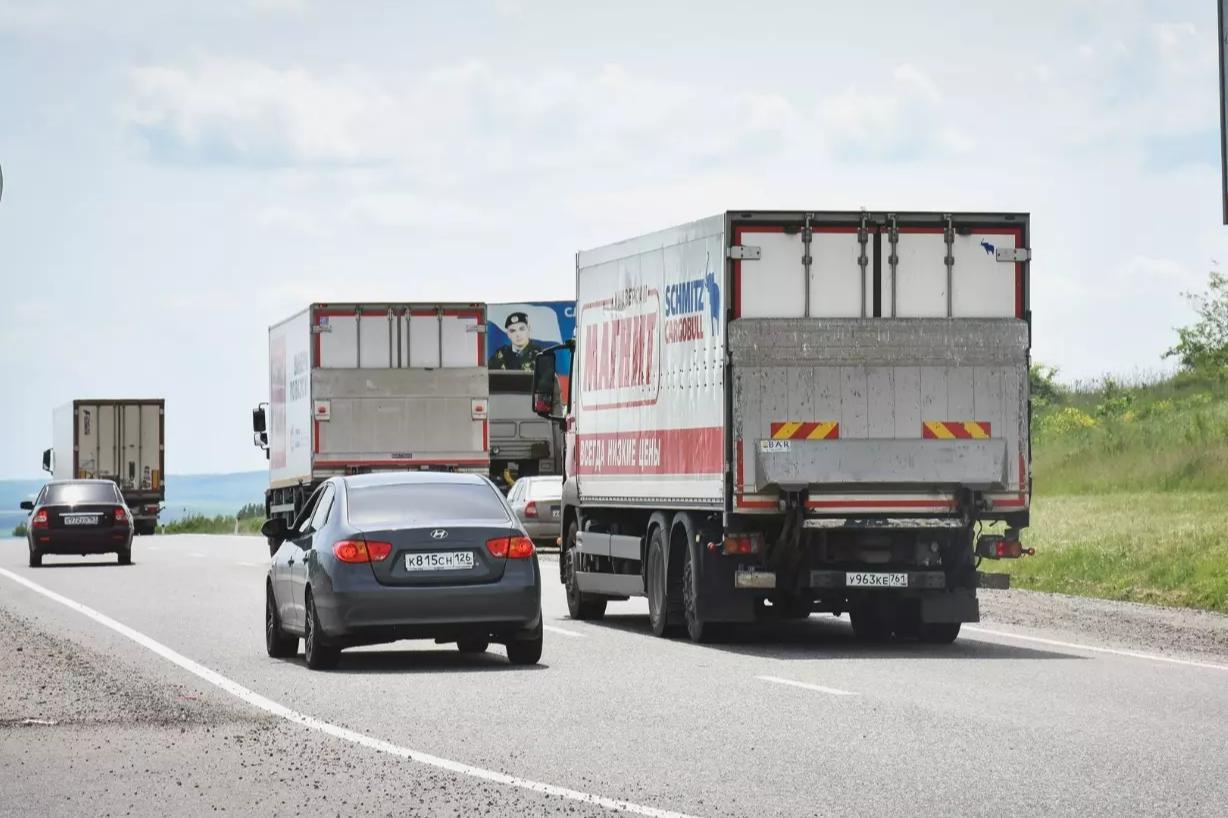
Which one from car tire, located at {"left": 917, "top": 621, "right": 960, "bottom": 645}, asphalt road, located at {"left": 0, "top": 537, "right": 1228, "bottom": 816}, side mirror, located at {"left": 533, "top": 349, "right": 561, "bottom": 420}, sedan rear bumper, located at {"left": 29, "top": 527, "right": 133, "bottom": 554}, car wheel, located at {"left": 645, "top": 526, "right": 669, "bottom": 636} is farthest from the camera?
sedan rear bumper, located at {"left": 29, "top": 527, "right": 133, "bottom": 554}

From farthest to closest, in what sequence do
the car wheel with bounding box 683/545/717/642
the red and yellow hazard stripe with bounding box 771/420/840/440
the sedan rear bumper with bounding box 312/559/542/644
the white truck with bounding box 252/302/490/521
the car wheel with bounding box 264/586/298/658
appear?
the white truck with bounding box 252/302/490/521 < the car wheel with bounding box 683/545/717/642 < the red and yellow hazard stripe with bounding box 771/420/840/440 < the car wheel with bounding box 264/586/298/658 < the sedan rear bumper with bounding box 312/559/542/644

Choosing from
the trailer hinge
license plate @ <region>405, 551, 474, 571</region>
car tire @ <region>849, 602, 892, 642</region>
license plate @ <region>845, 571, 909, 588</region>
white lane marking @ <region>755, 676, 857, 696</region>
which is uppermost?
the trailer hinge

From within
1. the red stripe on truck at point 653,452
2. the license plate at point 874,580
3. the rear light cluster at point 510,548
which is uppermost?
the red stripe on truck at point 653,452

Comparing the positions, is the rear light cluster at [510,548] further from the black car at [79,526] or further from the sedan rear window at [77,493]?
the sedan rear window at [77,493]

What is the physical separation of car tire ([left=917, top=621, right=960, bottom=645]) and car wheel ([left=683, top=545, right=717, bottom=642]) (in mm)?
1858

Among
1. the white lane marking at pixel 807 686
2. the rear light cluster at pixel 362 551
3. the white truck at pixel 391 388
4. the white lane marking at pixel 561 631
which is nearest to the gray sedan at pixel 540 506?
the white truck at pixel 391 388

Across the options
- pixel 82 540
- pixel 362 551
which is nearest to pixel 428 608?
pixel 362 551

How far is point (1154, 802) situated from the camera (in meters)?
10.3

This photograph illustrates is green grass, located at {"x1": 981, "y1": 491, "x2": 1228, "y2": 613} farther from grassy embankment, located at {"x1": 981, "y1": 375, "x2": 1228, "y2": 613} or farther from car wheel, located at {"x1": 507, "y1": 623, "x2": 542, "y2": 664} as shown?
car wheel, located at {"x1": 507, "y1": 623, "x2": 542, "y2": 664}

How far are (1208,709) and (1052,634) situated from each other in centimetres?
719

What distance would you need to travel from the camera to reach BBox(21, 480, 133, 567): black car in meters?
40.5

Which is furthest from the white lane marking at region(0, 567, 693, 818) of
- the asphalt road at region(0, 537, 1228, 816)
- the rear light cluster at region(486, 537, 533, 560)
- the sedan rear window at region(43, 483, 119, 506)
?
the sedan rear window at region(43, 483, 119, 506)

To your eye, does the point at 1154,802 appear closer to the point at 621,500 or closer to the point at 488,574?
the point at 488,574

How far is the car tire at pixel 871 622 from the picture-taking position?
2109 centimetres
